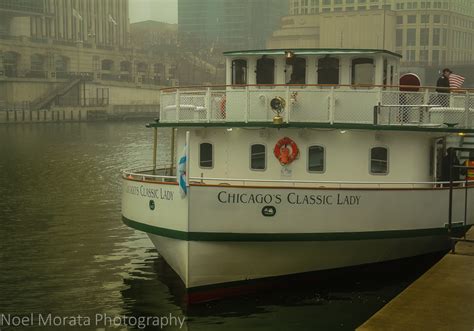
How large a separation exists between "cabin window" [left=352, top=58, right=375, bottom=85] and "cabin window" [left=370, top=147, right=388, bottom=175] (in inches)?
78.8

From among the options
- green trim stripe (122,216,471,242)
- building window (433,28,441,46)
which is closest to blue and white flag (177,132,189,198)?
green trim stripe (122,216,471,242)

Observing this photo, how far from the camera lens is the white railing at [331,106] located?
17359 millimetres

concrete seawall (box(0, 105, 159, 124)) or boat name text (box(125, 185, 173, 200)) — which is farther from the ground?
concrete seawall (box(0, 105, 159, 124))

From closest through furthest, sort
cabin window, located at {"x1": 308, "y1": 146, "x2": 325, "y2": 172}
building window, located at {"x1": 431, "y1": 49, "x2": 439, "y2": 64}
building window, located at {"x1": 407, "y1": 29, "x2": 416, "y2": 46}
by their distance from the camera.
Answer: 1. cabin window, located at {"x1": 308, "y1": 146, "x2": 325, "y2": 172}
2. building window, located at {"x1": 431, "y1": 49, "x2": 439, "y2": 64}
3. building window, located at {"x1": 407, "y1": 29, "x2": 416, "y2": 46}

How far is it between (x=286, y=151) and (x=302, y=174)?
747mm

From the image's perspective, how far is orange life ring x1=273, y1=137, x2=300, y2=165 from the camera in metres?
17.5

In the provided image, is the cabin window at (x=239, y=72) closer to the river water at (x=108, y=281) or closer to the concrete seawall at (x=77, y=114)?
the river water at (x=108, y=281)

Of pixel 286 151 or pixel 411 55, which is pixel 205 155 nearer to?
pixel 286 151

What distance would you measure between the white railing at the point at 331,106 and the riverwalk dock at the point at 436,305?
14.5 feet

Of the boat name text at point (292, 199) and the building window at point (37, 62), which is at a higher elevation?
the building window at point (37, 62)

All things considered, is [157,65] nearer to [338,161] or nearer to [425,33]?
[425,33]

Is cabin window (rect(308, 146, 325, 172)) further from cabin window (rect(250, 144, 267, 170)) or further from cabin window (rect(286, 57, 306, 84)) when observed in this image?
cabin window (rect(286, 57, 306, 84))

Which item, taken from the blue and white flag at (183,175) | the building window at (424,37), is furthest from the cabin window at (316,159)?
the building window at (424,37)

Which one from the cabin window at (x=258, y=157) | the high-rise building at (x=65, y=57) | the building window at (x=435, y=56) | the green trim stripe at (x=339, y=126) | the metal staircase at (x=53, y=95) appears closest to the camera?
the green trim stripe at (x=339, y=126)
